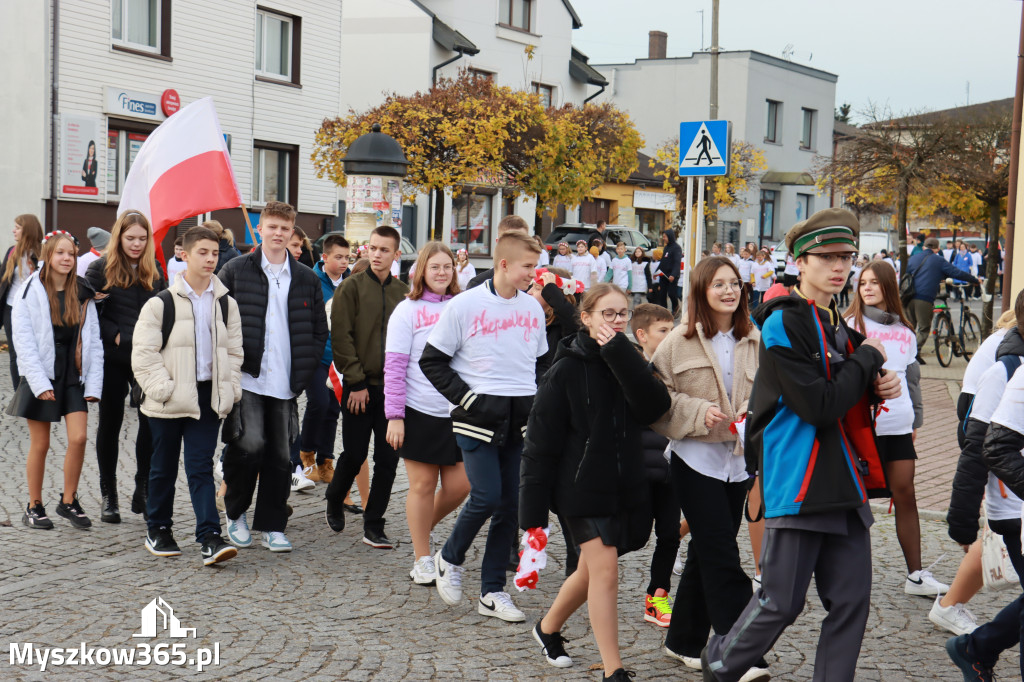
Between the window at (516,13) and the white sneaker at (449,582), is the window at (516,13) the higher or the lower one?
the higher one

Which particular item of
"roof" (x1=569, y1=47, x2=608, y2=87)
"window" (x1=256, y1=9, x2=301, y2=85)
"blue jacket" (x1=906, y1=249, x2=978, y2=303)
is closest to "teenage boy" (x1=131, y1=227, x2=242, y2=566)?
"blue jacket" (x1=906, y1=249, x2=978, y2=303)

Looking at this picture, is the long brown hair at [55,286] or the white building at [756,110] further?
the white building at [756,110]

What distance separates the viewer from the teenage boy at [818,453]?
3.83 m

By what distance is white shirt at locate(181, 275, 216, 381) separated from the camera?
6480 mm

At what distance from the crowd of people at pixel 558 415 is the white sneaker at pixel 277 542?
0.02 meters

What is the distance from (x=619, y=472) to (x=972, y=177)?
1793 centimetres

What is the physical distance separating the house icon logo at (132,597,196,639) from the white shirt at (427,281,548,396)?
1816mm

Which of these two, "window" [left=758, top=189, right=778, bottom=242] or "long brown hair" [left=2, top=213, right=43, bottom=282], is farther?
"window" [left=758, top=189, right=778, bottom=242]

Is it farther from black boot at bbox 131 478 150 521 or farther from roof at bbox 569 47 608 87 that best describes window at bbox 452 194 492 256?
black boot at bbox 131 478 150 521

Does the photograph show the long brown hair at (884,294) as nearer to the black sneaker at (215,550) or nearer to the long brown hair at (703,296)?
the long brown hair at (703,296)

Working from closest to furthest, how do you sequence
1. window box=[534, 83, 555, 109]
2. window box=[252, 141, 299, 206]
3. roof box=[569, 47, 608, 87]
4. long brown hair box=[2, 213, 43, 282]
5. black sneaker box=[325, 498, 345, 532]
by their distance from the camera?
black sneaker box=[325, 498, 345, 532] < long brown hair box=[2, 213, 43, 282] < window box=[252, 141, 299, 206] < window box=[534, 83, 555, 109] < roof box=[569, 47, 608, 87]

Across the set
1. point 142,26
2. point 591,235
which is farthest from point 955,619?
point 591,235

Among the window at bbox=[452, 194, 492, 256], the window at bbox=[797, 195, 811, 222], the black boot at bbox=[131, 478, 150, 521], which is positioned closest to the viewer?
the black boot at bbox=[131, 478, 150, 521]

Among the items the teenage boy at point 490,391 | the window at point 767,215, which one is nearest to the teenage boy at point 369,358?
the teenage boy at point 490,391
